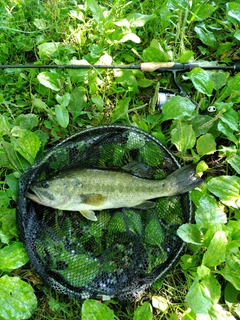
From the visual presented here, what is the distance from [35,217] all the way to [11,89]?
905 millimetres

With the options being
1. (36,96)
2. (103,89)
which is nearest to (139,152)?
(103,89)

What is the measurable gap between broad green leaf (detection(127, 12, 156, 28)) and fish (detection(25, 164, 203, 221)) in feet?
3.44

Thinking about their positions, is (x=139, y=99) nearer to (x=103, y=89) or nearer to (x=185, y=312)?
(x=103, y=89)

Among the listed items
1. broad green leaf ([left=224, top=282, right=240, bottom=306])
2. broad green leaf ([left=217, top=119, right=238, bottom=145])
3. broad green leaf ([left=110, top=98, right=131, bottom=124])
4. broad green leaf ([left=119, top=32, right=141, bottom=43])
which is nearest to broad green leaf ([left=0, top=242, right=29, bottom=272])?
broad green leaf ([left=110, top=98, right=131, bottom=124])

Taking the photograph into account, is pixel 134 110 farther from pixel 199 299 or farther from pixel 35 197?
pixel 199 299

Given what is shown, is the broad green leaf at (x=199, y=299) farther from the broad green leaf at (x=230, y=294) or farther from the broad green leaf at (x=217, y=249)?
the broad green leaf at (x=230, y=294)

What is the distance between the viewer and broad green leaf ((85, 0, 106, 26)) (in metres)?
2.95

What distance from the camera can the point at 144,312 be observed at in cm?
244

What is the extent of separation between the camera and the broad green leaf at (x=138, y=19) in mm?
3021

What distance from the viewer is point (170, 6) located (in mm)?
3115

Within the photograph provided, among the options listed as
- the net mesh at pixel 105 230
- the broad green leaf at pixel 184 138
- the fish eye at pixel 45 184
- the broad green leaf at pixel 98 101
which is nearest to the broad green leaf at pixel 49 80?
the broad green leaf at pixel 98 101

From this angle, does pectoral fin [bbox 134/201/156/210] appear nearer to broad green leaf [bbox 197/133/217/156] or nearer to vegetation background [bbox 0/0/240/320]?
vegetation background [bbox 0/0/240/320]

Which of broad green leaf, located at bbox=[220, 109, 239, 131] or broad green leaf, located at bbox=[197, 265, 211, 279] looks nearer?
broad green leaf, located at bbox=[197, 265, 211, 279]

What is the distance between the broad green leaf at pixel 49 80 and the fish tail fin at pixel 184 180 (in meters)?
0.90
